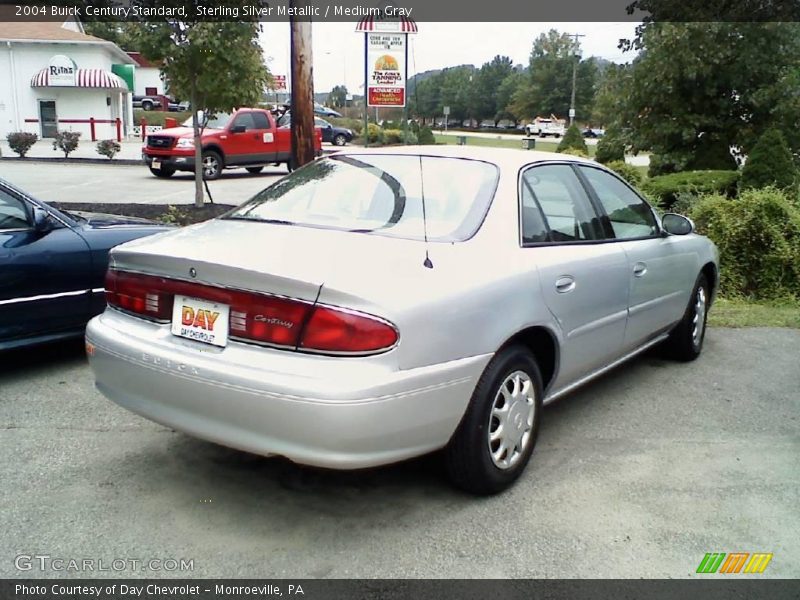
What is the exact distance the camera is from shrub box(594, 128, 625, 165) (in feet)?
51.8

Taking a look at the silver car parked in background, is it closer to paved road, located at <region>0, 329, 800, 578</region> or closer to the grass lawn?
paved road, located at <region>0, 329, 800, 578</region>

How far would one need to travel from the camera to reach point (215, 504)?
11.0 feet

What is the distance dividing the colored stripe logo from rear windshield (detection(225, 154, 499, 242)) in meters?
1.68

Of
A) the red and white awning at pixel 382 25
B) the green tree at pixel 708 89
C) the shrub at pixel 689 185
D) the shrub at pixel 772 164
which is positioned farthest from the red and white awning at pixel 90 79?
the shrub at pixel 772 164

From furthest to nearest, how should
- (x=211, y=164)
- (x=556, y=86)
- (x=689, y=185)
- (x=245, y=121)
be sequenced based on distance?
(x=556, y=86)
(x=245, y=121)
(x=211, y=164)
(x=689, y=185)

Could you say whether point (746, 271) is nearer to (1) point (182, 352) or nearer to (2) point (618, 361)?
(2) point (618, 361)

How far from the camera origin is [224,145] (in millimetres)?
20047

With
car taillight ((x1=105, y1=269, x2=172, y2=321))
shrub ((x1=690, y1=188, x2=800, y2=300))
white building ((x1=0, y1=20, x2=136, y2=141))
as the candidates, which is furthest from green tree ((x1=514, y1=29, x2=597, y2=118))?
car taillight ((x1=105, y1=269, x2=172, y2=321))

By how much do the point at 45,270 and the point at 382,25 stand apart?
14398 mm

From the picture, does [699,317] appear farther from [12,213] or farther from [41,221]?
[12,213]

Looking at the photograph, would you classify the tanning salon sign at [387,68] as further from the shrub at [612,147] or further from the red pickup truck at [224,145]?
the shrub at [612,147]

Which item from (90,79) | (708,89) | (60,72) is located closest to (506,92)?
(90,79)

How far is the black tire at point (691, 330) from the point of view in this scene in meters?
5.53

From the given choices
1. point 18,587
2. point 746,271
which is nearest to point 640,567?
point 18,587
